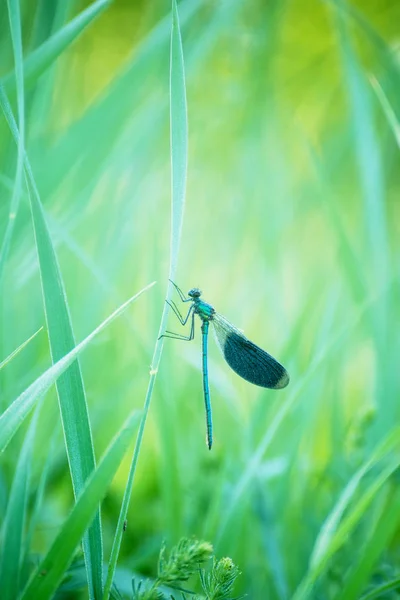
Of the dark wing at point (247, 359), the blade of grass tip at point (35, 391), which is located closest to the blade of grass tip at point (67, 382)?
the blade of grass tip at point (35, 391)

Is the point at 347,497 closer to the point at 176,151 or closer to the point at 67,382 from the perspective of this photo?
the point at 67,382

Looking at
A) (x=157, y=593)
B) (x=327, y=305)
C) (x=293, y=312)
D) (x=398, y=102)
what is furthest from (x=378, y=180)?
(x=157, y=593)

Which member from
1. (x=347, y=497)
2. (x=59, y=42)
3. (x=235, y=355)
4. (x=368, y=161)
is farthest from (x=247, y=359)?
(x=59, y=42)

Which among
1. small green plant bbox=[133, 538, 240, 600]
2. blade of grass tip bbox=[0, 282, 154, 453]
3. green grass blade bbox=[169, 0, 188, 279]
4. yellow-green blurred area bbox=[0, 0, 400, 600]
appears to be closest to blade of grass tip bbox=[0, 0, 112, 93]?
yellow-green blurred area bbox=[0, 0, 400, 600]

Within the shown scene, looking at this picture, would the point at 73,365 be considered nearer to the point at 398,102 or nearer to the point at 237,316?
the point at 398,102

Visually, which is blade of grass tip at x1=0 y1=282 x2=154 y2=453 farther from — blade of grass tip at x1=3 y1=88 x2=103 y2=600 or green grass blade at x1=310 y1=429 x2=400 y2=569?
green grass blade at x1=310 y1=429 x2=400 y2=569
